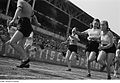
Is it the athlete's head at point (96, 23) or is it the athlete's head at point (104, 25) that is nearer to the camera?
the athlete's head at point (104, 25)

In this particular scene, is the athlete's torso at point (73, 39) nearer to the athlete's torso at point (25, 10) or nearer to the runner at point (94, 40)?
the runner at point (94, 40)

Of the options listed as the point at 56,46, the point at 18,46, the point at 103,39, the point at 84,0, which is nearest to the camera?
the point at 18,46

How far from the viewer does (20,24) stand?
4383 millimetres

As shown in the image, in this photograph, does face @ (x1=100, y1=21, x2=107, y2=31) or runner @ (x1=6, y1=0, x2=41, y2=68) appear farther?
face @ (x1=100, y1=21, x2=107, y2=31)

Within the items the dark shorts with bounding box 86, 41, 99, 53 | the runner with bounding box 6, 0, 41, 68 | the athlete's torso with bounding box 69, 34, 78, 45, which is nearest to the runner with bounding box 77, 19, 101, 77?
the dark shorts with bounding box 86, 41, 99, 53

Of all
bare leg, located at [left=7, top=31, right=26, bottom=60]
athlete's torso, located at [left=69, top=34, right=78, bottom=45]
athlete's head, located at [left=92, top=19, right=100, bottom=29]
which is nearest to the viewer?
bare leg, located at [left=7, top=31, right=26, bottom=60]

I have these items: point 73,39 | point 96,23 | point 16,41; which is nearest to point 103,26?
point 96,23

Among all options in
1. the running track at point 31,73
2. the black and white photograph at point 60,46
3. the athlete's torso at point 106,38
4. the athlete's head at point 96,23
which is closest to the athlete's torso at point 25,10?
the black and white photograph at point 60,46

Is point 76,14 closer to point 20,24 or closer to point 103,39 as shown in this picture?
point 103,39

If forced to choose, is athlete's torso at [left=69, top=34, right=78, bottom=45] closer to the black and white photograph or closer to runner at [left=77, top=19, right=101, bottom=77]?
the black and white photograph

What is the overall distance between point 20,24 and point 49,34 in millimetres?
11415

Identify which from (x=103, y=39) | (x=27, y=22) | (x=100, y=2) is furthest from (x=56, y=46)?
(x=27, y=22)

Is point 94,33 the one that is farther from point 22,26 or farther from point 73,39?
point 22,26

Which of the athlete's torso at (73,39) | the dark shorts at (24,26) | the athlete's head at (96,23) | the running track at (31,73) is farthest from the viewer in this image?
the athlete's torso at (73,39)
